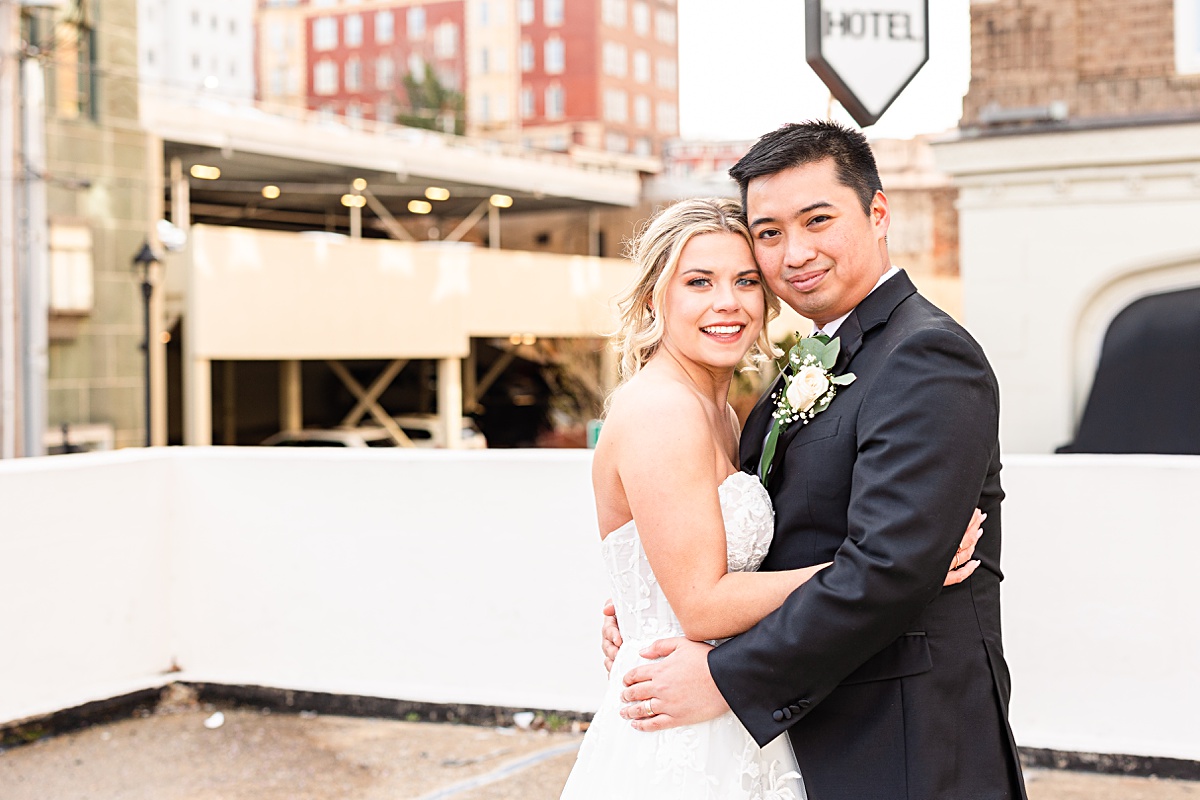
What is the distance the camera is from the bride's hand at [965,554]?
7.73 feet

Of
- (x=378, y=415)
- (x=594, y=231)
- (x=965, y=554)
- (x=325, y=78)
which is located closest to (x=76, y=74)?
(x=378, y=415)

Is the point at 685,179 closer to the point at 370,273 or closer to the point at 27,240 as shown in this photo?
the point at 370,273

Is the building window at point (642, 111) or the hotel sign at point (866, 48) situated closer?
the hotel sign at point (866, 48)

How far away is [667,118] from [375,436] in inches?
2993

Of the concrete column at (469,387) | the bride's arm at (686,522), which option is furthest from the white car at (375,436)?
the bride's arm at (686,522)

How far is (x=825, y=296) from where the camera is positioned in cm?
259

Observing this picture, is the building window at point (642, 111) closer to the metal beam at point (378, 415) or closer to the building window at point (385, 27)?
the building window at point (385, 27)

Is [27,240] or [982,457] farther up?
[27,240]

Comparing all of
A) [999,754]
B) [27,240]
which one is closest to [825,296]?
[999,754]

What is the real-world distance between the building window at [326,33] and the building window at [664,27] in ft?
90.2

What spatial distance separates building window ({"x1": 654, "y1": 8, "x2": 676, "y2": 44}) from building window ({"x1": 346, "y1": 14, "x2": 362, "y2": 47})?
24.9 metres

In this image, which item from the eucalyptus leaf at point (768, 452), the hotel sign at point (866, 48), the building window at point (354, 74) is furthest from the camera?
the building window at point (354, 74)

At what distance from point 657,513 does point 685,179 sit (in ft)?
128

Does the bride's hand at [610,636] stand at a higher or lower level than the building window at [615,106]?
lower
